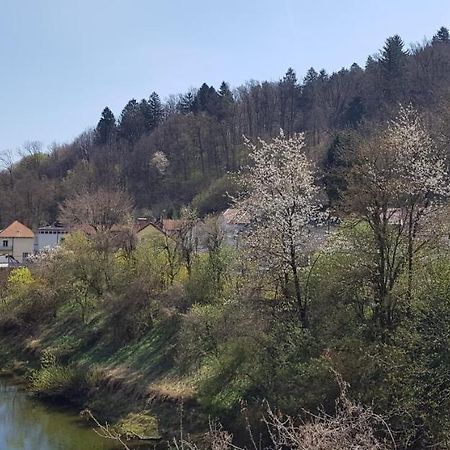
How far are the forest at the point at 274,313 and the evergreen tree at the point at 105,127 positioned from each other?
49813 millimetres

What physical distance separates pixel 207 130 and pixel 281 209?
189 ft

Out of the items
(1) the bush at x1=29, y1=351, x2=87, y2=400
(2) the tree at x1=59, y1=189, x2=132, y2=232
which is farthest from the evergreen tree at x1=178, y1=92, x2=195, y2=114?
(1) the bush at x1=29, y1=351, x2=87, y2=400

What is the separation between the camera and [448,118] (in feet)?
104

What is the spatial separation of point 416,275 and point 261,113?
61263mm

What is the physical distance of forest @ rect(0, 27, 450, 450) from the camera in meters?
13.3

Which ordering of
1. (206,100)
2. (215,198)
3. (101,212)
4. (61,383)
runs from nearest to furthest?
(61,383), (101,212), (215,198), (206,100)

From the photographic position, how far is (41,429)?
21.6m

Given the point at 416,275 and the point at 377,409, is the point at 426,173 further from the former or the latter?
the point at 377,409

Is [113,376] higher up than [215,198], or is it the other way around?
[215,198]

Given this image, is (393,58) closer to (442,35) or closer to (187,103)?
(442,35)

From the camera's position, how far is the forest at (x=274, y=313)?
13.3m

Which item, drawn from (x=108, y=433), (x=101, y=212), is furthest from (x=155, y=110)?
(x=108, y=433)

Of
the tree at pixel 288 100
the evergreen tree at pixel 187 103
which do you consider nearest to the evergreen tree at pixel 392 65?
the tree at pixel 288 100

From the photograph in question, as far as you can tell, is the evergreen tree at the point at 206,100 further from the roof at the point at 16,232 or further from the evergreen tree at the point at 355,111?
the roof at the point at 16,232
